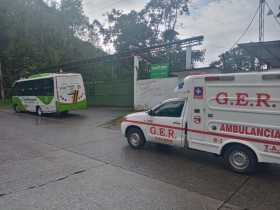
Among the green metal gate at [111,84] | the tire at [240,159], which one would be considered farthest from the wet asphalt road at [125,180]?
the green metal gate at [111,84]

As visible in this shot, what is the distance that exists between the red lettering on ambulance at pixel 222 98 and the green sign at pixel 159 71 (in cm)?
963

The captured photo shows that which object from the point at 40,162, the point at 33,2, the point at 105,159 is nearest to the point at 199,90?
the point at 105,159

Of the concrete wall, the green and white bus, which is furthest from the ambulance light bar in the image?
→ the green and white bus

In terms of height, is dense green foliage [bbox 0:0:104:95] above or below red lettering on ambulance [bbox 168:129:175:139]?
above

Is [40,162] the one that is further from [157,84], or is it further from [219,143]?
[157,84]

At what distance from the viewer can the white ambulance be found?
443 cm

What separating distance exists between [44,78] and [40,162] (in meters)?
10.7

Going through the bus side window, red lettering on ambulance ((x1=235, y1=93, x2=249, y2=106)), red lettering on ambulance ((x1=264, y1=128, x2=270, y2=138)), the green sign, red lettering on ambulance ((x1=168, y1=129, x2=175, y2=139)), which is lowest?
red lettering on ambulance ((x1=168, y1=129, x2=175, y2=139))

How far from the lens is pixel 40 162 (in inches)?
223

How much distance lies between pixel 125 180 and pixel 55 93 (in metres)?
11.2

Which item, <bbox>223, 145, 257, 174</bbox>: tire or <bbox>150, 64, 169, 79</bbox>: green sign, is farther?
<bbox>150, 64, 169, 79</bbox>: green sign

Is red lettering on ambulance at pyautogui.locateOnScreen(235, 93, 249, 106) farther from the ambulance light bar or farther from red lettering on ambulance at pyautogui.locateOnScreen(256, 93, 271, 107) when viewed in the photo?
the ambulance light bar

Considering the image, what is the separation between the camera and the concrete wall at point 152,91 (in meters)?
14.2

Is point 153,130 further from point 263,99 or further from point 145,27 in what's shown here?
point 145,27
